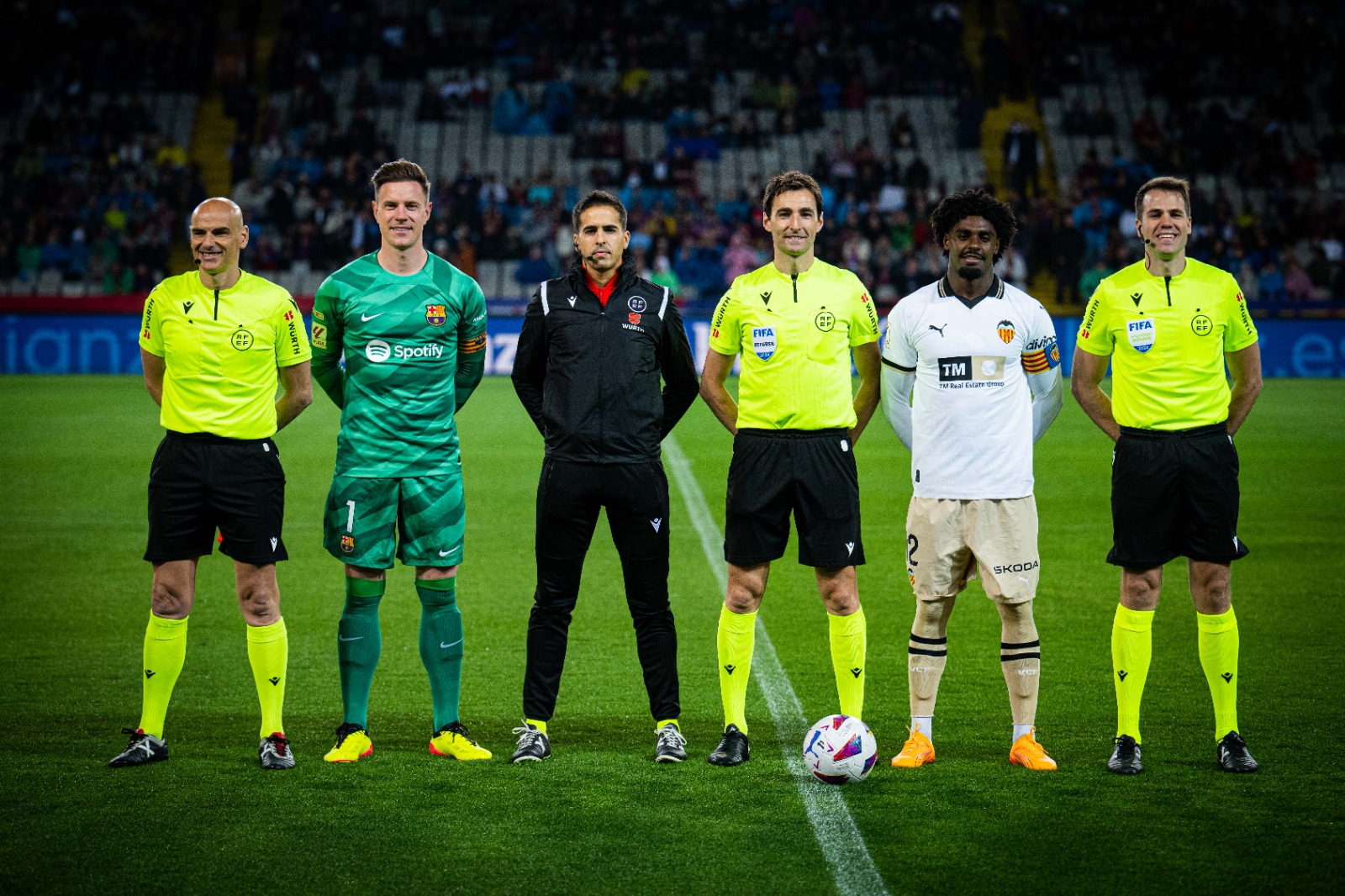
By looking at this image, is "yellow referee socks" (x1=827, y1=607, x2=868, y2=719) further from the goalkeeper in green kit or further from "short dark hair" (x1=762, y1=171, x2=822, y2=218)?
"short dark hair" (x1=762, y1=171, x2=822, y2=218)

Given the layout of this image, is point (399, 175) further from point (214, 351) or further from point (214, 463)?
point (214, 463)

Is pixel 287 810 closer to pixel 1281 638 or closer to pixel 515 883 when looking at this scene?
pixel 515 883

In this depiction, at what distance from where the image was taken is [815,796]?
5.14 meters

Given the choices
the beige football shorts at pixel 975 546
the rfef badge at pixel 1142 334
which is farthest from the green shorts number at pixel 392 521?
→ the rfef badge at pixel 1142 334

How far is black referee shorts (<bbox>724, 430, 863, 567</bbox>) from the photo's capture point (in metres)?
5.55

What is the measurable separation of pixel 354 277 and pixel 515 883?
8.22 ft

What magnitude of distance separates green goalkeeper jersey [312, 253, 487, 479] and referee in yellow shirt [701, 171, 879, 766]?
1.15m

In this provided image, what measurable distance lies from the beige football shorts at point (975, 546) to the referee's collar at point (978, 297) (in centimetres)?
76

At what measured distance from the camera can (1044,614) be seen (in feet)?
27.5

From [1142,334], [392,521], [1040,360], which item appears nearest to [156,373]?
[392,521]

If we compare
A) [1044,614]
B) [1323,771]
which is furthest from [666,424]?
[1044,614]

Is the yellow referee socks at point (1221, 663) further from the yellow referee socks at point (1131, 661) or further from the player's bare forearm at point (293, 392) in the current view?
the player's bare forearm at point (293, 392)

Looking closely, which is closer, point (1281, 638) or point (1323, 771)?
point (1323, 771)

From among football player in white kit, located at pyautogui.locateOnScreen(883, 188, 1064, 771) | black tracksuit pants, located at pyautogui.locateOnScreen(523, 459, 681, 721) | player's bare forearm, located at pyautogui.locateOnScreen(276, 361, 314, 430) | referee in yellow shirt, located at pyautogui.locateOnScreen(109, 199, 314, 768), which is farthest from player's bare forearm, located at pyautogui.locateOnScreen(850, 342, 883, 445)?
referee in yellow shirt, located at pyautogui.locateOnScreen(109, 199, 314, 768)
